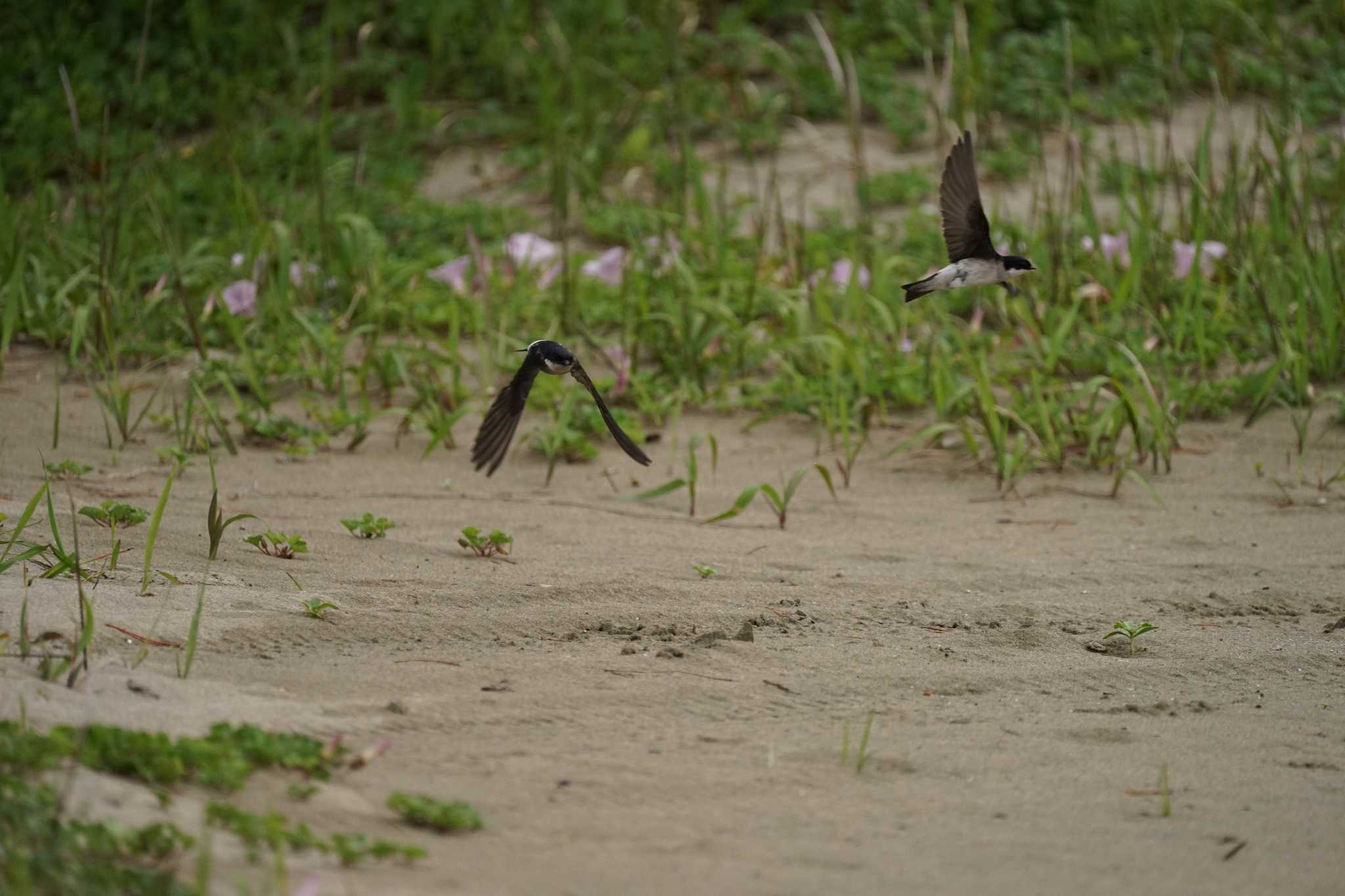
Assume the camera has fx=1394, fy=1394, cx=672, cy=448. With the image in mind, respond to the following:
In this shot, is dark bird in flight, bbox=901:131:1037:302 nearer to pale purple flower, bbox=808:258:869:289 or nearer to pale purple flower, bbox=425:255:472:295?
pale purple flower, bbox=808:258:869:289

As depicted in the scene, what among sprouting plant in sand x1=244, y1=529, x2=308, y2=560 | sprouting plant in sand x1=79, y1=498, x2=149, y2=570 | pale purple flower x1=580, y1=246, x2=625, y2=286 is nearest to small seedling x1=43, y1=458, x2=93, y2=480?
sprouting plant in sand x1=79, y1=498, x2=149, y2=570

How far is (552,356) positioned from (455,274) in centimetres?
228

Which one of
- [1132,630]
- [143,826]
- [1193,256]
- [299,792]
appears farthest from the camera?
[1193,256]

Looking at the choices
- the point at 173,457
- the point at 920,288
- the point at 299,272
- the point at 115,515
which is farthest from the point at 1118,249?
the point at 115,515

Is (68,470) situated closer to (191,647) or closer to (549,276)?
(191,647)

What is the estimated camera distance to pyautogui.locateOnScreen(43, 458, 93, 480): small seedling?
3.32m

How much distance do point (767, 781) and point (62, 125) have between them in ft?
16.3

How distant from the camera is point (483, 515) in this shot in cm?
343

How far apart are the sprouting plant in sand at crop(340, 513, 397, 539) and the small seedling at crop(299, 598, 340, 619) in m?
0.56

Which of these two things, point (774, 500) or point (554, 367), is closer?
point (554, 367)

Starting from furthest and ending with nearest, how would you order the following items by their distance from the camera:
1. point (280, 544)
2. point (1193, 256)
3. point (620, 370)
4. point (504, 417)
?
1. point (1193, 256)
2. point (620, 370)
3. point (280, 544)
4. point (504, 417)

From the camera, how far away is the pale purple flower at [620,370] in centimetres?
431

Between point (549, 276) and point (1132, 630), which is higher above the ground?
point (549, 276)

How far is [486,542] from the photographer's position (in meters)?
3.02
